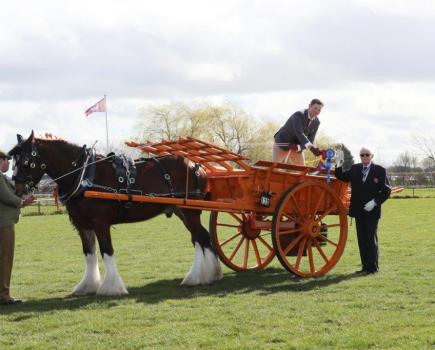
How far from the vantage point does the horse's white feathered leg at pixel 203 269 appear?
10.1m

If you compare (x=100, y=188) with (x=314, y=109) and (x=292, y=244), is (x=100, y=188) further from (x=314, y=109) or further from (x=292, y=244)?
(x=314, y=109)

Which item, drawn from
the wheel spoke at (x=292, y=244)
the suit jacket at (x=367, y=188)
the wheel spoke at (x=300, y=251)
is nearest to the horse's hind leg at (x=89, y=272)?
the wheel spoke at (x=292, y=244)

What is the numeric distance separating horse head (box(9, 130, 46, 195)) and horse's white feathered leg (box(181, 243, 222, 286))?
2.64m

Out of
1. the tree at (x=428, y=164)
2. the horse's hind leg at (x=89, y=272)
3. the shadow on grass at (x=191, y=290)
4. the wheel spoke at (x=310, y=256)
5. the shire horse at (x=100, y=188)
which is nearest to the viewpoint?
the shadow on grass at (x=191, y=290)

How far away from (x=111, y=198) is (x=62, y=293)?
1.67m

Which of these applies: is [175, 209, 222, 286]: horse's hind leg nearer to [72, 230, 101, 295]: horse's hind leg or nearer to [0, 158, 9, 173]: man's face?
[72, 230, 101, 295]: horse's hind leg

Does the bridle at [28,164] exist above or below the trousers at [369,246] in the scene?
above

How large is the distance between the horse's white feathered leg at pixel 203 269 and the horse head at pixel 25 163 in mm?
2643

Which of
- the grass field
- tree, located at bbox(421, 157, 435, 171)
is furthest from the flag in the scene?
tree, located at bbox(421, 157, 435, 171)

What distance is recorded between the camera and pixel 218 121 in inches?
2314

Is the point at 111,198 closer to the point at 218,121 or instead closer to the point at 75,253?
the point at 75,253

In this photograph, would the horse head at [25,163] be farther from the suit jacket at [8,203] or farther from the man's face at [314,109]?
the man's face at [314,109]

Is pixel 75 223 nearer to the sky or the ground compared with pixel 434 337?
nearer to the sky

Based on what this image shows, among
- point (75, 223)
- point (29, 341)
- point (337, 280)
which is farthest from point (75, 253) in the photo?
point (29, 341)
